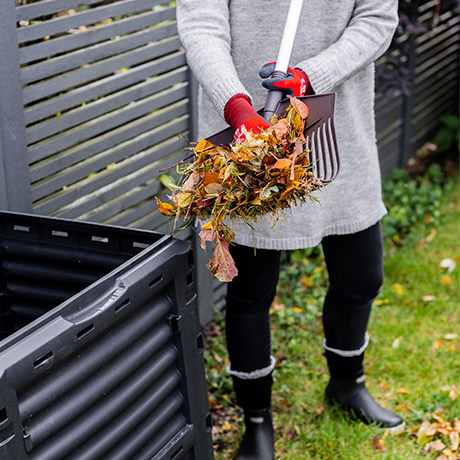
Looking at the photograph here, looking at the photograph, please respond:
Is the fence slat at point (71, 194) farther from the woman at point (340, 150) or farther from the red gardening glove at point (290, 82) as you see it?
the red gardening glove at point (290, 82)

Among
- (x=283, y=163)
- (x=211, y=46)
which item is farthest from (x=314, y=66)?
(x=283, y=163)

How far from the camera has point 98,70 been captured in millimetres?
2453

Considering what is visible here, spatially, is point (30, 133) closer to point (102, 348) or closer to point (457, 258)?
point (102, 348)

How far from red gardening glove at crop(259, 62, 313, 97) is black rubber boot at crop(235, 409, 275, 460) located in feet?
3.55

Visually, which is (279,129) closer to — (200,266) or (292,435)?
(292,435)

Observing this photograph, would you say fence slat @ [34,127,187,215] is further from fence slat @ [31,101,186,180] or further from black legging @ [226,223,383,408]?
black legging @ [226,223,383,408]

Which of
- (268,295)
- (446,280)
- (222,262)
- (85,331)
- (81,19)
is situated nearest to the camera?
(85,331)

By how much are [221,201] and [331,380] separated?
125 cm

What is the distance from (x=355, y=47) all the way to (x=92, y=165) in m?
1.02

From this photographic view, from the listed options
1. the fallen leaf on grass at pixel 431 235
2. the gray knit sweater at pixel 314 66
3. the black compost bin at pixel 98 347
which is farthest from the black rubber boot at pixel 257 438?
the fallen leaf on grass at pixel 431 235

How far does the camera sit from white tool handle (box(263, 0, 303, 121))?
175 centimetres

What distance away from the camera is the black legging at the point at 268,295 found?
7.06 feet

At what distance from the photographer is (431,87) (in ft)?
16.5

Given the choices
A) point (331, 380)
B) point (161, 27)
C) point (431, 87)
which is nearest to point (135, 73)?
point (161, 27)
